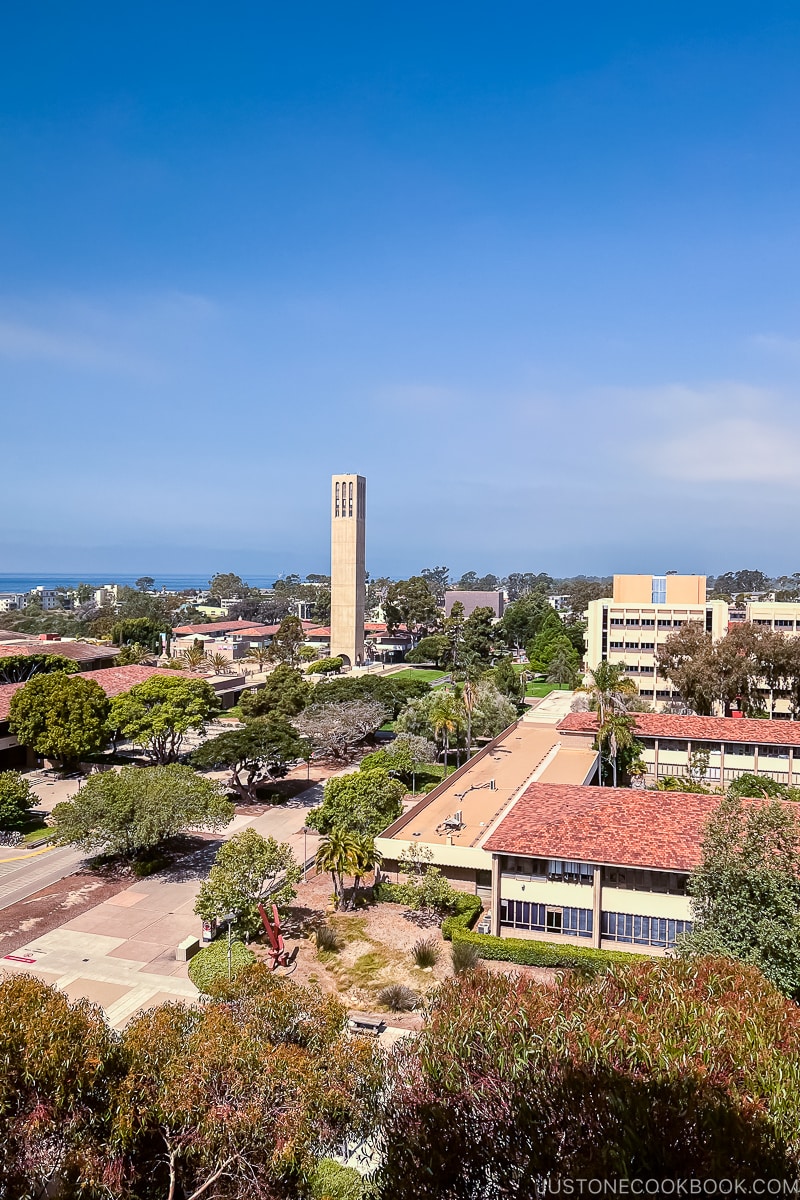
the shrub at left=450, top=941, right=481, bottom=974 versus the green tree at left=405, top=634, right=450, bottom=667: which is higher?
the green tree at left=405, top=634, right=450, bottom=667

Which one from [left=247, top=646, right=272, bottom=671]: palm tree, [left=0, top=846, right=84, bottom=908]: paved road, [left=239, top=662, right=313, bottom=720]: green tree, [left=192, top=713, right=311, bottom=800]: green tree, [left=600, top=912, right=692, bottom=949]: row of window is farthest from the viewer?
[left=247, top=646, right=272, bottom=671]: palm tree

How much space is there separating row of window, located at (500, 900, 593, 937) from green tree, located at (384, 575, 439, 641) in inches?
3639

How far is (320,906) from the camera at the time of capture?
1181 inches

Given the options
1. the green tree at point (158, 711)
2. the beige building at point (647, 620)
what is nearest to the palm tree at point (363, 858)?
the green tree at point (158, 711)

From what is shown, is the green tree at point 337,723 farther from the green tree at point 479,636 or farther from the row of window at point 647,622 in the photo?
the green tree at point 479,636

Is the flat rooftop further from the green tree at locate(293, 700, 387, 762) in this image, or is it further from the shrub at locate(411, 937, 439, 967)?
the green tree at locate(293, 700, 387, 762)

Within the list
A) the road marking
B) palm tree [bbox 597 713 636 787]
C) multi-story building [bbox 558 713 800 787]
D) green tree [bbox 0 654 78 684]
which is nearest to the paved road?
the road marking

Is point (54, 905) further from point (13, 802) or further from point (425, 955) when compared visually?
point (425, 955)

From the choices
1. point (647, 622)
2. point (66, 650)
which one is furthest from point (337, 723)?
point (66, 650)

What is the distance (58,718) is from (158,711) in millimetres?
5662

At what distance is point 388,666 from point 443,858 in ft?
259

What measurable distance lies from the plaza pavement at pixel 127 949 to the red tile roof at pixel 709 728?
2493cm

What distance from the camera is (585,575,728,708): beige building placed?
6888cm

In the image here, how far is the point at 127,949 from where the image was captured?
85.0 feet
